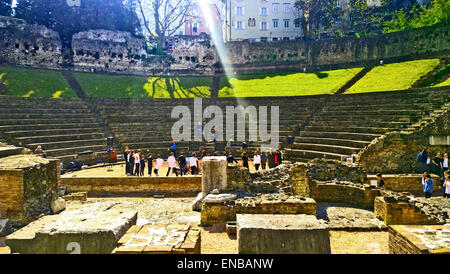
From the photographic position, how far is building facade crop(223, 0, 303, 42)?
46000mm

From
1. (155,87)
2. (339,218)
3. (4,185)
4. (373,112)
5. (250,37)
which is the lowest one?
(339,218)

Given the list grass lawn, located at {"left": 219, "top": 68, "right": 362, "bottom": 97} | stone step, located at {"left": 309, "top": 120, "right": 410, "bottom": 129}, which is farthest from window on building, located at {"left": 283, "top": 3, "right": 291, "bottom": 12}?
stone step, located at {"left": 309, "top": 120, "right": 410, "bottom": 129}

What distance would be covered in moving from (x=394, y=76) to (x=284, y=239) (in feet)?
79.1

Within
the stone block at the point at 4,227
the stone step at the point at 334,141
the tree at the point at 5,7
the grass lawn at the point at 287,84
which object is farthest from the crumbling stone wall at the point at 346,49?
the stone block at the point at 4,227

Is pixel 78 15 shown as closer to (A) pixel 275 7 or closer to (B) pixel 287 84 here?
(B) pixel 287 84

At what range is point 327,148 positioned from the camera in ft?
54.4

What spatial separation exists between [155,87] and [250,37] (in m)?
22.0

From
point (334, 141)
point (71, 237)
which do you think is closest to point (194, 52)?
point (334, 141)

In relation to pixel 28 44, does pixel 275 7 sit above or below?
above

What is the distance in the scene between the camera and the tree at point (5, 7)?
3344 centimetres

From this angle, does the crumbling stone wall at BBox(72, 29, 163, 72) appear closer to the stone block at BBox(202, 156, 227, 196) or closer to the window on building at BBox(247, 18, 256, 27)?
the window on building at BBox(247, 18, 256, 27)

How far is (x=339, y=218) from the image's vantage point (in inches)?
330

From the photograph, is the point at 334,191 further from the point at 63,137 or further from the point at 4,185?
the point at 63,137

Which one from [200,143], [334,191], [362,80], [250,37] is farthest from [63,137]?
[250,37]
